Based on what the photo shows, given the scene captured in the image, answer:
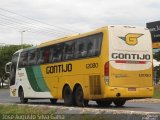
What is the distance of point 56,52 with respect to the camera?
81.1ft

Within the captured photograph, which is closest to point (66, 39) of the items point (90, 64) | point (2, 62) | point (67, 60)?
point (67, 60)

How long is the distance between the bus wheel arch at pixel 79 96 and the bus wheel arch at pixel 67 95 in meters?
0.28

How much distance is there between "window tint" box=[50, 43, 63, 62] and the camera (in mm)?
24344

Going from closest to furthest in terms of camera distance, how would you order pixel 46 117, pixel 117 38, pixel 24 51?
pixel 46 117
pixel 117 38
pixel 24 51

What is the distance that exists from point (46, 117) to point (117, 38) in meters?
7.54

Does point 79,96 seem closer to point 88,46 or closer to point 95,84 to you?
point 95,84

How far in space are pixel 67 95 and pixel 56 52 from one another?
2.25m

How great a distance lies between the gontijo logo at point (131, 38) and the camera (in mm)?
21203

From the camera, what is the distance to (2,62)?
8931 centimetres

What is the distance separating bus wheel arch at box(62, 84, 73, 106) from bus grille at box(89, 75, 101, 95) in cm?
185

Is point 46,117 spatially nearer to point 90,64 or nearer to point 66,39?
point 90,64

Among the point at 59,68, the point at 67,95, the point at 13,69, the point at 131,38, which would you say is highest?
the point at 131,38

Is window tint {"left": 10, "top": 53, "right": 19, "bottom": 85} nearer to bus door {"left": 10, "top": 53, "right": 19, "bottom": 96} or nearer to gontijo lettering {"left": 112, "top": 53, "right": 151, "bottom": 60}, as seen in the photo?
bus door {"left": 10, "top": 53, "right": 19, "bottom": 96}

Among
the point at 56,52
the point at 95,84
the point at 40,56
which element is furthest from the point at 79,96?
the point at 40,56
